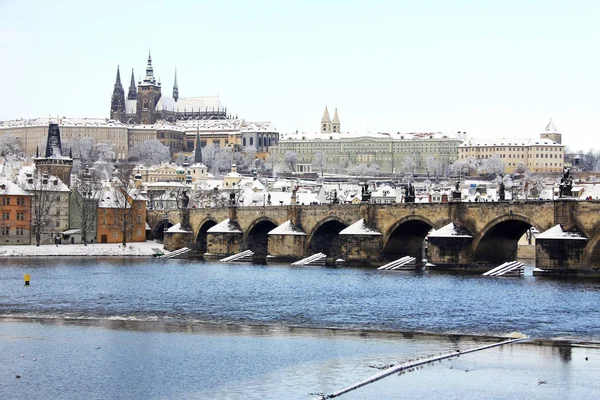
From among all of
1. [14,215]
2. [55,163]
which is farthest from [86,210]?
[55,163]

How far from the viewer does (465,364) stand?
3297 cm

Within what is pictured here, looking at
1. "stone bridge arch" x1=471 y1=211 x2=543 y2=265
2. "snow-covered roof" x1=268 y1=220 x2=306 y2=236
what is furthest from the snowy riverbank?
"stone bridge arch" x1=471 y1=211 x2=543 y2=265

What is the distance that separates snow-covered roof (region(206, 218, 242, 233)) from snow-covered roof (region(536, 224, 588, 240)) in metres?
35.4

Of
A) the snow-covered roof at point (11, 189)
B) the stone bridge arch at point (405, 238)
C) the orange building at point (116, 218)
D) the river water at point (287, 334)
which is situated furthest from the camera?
the orange building at point (116, 218)

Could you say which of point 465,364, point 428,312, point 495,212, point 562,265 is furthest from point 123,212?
point 465,364

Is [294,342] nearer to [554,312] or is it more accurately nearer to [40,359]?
[40,359]

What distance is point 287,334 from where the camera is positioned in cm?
4094

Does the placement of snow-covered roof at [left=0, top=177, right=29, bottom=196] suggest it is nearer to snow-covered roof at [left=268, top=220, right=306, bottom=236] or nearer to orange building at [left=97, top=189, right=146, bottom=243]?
orange building at [left=97, top=189, right=146, bottom=243]

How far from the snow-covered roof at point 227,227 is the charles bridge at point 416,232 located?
8 centimetres

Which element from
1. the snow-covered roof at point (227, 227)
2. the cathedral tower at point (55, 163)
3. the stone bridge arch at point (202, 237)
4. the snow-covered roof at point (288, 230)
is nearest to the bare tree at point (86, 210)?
the cathedral tower at point (55, 163)

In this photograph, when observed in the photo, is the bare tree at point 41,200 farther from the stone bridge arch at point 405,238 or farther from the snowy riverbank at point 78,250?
the stone bridge arch at point 405,238

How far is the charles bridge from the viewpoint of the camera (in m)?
60.1

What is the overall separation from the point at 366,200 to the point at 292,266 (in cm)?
707

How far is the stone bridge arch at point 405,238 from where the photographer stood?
74062mm
